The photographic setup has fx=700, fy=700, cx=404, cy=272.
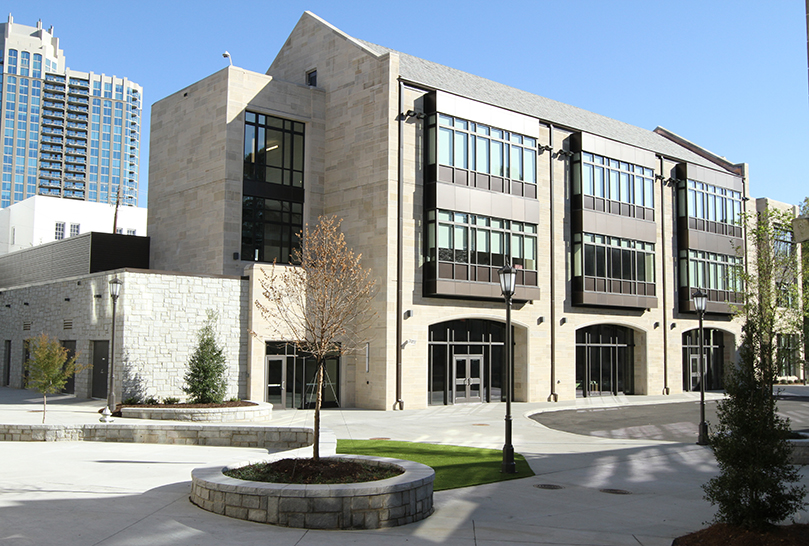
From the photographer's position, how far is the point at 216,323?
88.3 ft

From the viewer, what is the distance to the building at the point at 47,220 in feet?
219

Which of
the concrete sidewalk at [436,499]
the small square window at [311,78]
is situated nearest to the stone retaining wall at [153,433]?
the concrete sidewalk at [436,499]

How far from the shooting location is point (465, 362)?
32.3m

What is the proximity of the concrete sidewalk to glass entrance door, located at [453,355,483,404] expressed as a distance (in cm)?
1089

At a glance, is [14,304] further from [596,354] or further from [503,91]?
[596,354]

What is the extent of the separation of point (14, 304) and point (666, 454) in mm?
31885

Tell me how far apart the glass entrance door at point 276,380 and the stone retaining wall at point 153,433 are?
10.1 m


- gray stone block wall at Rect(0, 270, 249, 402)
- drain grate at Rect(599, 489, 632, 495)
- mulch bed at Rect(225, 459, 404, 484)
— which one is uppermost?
gray stone block wall at Rect(0, 270, 249, 402)

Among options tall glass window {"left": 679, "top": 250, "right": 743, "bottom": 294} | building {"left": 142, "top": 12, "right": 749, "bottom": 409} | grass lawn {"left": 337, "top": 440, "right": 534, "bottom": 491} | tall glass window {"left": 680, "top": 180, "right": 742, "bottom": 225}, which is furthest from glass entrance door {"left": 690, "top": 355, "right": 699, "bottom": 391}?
grass lawn {"left": 337, "top": 440, "right": 534, "bottom": 491}

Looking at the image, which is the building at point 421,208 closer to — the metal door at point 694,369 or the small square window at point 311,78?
the small square window at point 311,78

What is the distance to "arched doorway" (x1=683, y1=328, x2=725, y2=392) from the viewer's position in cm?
4291

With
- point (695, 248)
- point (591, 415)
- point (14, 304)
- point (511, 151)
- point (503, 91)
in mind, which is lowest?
point (591, 415)

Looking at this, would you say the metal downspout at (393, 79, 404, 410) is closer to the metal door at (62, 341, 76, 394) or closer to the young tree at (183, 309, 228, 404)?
the young tree at (183, 309, 228, 404)

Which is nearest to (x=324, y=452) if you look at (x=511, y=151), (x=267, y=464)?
(x=267, y=464)
